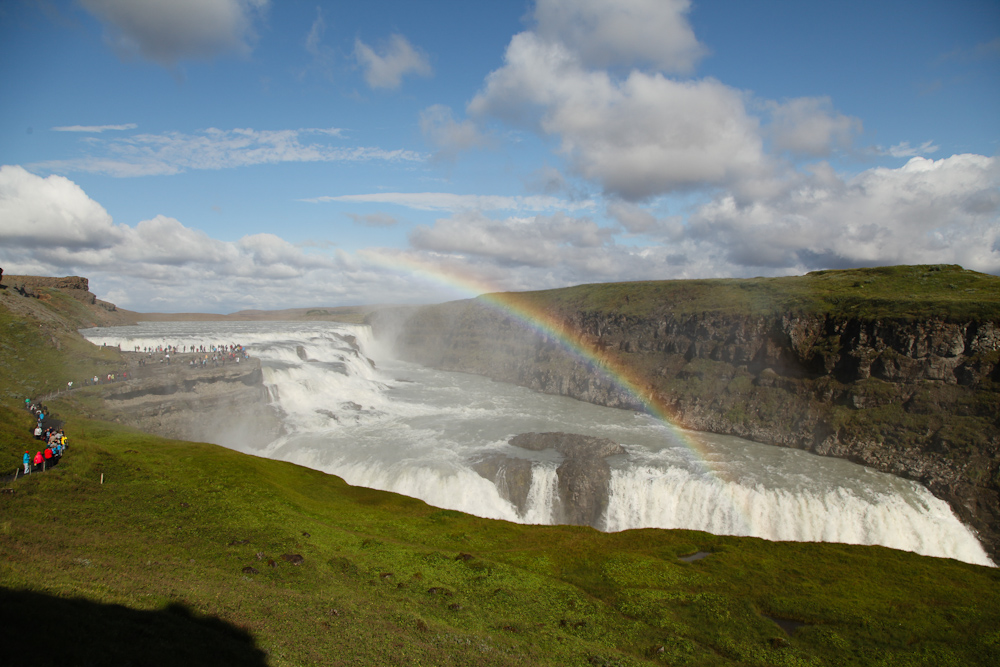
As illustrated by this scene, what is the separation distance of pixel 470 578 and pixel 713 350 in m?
63.7

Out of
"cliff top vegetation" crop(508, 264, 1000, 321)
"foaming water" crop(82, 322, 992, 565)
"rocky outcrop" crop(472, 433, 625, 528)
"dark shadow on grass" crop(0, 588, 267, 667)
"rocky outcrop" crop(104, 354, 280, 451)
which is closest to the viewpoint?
"dark shadow on grass" crop(0, 588, 267, 667)

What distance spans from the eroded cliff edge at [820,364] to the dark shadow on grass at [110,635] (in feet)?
183

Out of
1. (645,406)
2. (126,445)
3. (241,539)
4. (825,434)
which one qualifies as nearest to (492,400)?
(645,406)

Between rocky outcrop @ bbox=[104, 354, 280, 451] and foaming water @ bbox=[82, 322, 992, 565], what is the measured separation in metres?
2.73

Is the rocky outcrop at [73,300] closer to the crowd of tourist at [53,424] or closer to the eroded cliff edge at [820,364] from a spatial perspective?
the crowd of tourist at [53,424]

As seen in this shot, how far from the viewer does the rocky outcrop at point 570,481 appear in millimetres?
42188

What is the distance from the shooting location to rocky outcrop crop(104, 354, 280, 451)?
4566 cm

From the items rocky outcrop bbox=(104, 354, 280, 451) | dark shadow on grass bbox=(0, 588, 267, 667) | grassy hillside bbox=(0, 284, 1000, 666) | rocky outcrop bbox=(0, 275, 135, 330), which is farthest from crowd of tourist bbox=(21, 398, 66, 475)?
rocky outcrop bbox=(0, 275, 135, 330)

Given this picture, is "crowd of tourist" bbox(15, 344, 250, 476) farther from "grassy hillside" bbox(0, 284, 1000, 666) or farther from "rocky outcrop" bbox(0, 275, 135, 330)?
"rocky outcrop" bbox(0, 275, 135, 330)

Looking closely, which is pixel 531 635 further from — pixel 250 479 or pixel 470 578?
pixel 250 479

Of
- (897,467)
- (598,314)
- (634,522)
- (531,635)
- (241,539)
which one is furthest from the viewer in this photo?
(598,314)

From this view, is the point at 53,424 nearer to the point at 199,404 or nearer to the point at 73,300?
the point at 199,404

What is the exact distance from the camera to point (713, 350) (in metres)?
74.8

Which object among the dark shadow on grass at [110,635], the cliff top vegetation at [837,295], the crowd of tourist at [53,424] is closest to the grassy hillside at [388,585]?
the dark shadow on grass at [110,635]
